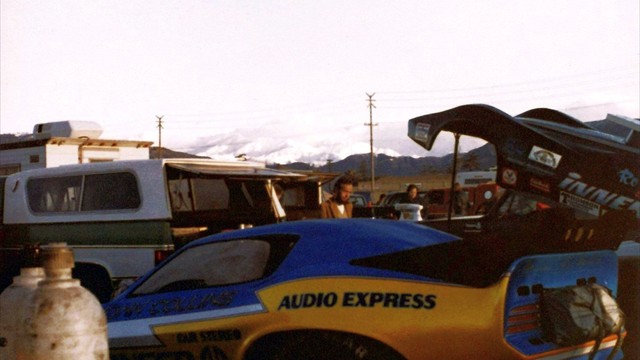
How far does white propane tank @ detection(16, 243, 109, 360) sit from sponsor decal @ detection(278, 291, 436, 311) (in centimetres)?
119

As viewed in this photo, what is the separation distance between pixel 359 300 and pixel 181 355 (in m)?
1.23

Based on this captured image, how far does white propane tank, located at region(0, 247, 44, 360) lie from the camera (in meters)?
4.04

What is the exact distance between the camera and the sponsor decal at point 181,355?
16.8ft

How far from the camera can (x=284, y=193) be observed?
12.0 meters

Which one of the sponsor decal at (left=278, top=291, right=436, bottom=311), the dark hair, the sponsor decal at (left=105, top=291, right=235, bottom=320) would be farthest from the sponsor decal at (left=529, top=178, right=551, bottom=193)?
the dark hair

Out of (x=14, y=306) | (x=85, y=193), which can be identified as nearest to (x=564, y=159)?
(x=14, y=306)

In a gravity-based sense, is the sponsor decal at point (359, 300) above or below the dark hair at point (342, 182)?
above

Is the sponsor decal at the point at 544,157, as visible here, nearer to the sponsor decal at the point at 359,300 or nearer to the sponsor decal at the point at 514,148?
the sponsor decal at the point at 514,148

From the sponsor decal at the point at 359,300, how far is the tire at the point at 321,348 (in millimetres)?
153

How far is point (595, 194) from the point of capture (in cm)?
593

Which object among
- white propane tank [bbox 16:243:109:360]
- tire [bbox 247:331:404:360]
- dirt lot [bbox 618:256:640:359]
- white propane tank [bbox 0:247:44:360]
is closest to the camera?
white propane tank [bbox 16:243:109:360]

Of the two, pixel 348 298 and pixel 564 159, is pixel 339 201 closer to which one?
pixel 564 159

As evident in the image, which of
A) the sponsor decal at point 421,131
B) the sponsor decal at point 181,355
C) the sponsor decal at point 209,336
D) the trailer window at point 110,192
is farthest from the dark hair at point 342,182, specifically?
the sponsor decal at point 209,336

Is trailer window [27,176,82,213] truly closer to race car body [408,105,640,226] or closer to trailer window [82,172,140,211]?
trailer window [82,172,140,211]
